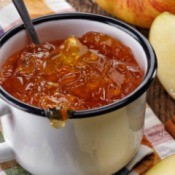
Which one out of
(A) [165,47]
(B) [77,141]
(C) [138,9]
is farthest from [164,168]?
(C) [138,9]

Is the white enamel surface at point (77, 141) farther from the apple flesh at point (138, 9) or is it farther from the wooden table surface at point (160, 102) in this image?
the apple flesh at point (138, 9)

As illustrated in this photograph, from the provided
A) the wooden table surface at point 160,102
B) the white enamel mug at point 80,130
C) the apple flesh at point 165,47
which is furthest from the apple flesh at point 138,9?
the white enamel mug at point 80,130

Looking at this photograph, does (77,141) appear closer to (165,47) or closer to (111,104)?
(111,104)

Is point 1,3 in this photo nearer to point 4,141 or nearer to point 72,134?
point 4,141

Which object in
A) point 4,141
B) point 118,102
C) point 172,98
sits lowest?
point 172,98

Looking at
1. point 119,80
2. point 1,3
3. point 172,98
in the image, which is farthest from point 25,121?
point 1,3

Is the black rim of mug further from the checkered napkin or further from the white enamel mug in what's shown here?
the checkered napkin

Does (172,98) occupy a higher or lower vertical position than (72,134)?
lower
